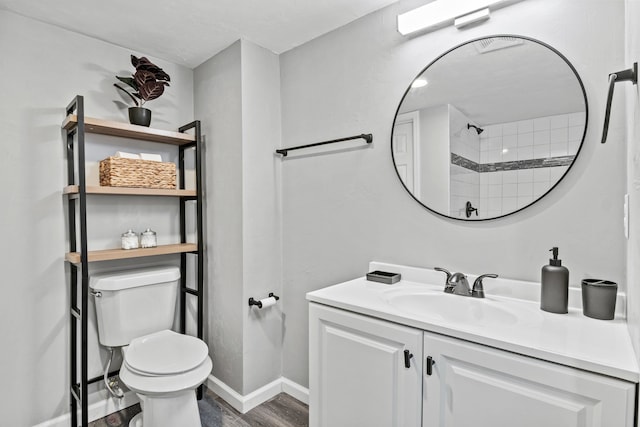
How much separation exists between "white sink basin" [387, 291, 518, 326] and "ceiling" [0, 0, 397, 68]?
1440 mm

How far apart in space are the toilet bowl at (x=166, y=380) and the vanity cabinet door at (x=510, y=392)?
111 cm

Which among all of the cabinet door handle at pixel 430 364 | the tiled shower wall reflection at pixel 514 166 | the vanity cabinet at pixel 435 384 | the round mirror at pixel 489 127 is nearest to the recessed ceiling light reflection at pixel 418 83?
the round mirror at pixel 489 127

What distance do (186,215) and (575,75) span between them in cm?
229

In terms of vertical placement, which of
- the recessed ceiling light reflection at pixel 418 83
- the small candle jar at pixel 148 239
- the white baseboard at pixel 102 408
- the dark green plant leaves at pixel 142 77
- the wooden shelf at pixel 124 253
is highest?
the dark green plant leaves at pixel 142 77

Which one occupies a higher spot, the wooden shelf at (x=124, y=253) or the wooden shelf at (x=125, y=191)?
the wooden shelf at (x=125, y=191)

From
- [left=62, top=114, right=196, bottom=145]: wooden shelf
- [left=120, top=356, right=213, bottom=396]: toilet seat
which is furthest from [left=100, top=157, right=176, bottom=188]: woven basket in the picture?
[left=120, top=356, right=213, bottom=396]: toilet seat

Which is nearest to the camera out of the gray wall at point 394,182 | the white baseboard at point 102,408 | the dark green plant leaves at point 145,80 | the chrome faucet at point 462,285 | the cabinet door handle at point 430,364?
the cabinet door handle at point 430,364

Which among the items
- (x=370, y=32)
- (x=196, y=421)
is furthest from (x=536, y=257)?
(x=196, y=421)

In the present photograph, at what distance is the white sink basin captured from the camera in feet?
4.16

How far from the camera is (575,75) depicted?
4.09 ft

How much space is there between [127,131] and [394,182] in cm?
156

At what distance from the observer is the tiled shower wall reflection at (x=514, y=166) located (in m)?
1.28

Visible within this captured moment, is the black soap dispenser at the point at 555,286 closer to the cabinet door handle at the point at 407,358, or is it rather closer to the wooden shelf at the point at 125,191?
the cabinet door handle at the point at 407,358

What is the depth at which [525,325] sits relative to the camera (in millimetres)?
1074
